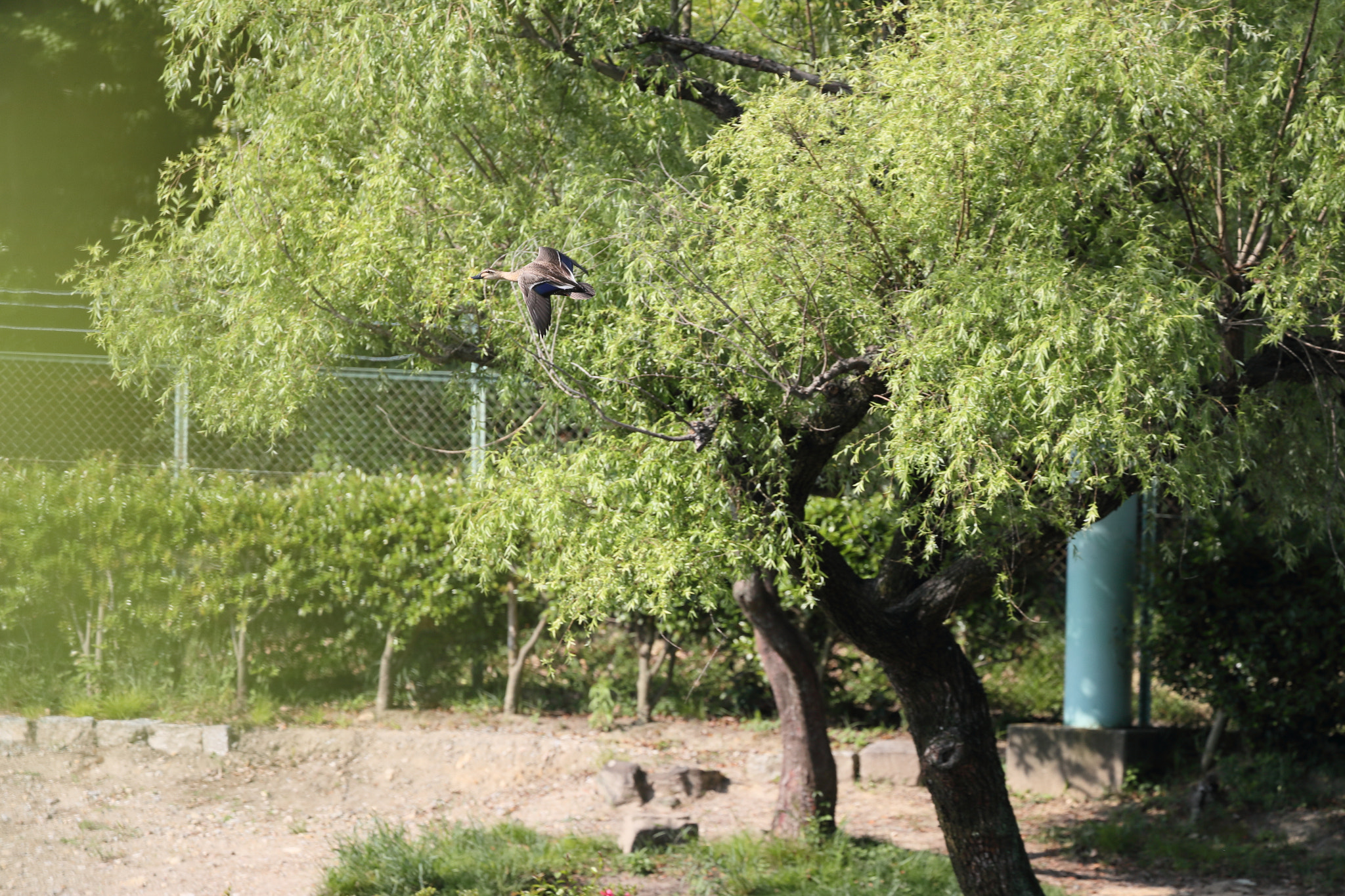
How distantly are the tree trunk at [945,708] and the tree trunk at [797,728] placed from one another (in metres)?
0.97

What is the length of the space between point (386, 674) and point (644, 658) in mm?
1743

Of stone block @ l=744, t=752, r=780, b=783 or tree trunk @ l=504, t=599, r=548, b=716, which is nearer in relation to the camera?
stone block @ l=744, t=752, r=780, b=783

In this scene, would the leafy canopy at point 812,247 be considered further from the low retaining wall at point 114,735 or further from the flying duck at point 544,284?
the low retaining wall at point 114,735

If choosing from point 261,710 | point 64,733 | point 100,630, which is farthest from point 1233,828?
point 100,630

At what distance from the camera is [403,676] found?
7.99 m

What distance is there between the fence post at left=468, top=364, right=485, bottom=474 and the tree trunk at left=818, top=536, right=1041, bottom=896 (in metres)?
1.44

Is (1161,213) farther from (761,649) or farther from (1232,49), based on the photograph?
(761,649)

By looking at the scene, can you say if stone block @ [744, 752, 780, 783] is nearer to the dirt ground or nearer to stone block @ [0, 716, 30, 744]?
the dirt ground

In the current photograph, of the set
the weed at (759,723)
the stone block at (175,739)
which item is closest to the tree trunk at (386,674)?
the stone block at (175,739)

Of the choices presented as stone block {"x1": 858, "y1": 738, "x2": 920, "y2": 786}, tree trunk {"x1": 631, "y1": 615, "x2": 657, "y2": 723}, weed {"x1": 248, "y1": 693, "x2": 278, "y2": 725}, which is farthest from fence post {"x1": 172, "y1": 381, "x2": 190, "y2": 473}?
stone block {"x1": 858, "y1": 738, "x2": 920, "y2": 786}

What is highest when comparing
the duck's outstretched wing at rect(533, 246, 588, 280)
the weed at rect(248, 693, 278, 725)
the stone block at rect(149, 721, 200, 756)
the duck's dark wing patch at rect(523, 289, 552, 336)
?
the duck's outstretched wing at rect(533, 246, 588, 280)

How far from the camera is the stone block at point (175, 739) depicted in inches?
278

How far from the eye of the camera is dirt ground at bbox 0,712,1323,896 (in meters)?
5.61

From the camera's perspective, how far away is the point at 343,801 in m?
6.75
